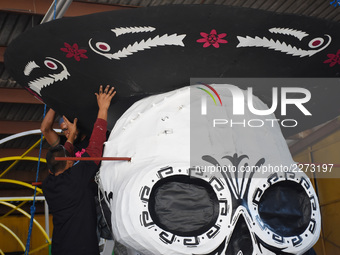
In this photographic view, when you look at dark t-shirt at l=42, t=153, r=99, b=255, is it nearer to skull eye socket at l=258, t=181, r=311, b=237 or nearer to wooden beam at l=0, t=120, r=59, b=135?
skull eye socket at l=258, t=181, r=311, b=237

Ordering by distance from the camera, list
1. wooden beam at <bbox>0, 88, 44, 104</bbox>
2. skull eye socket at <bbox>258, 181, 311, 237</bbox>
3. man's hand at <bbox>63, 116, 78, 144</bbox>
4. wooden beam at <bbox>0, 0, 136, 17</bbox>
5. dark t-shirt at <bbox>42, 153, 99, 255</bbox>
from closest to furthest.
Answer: skull eye socket at <bbox>258, 181, 311, 237</bbox>, dark t-shirt at <bbox>42, 153, 99, 255</bbox>, man's hand at <bbox>63, 116, 78, 144</bbox>, wooden beam at <bbox>0, 0, 136, 17</bbox>, wooden beam at <bbox>0, 88, 44, 104</bbox>

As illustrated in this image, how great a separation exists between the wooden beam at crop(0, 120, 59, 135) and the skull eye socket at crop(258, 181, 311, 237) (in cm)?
621

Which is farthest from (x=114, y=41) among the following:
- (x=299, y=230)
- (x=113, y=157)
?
(x=299, y=230)

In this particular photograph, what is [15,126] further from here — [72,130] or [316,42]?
[316,42]

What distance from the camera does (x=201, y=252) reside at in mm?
2230

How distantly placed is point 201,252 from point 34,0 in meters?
3.92

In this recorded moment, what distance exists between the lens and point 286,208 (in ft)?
7.91

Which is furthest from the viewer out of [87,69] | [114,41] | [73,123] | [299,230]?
[73,123]

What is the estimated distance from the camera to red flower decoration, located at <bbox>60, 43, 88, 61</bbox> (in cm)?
269

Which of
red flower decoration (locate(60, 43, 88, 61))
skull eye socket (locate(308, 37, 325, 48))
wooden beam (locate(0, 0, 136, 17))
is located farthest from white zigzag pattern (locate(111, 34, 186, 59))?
wooden beam (locate(0, 0, 136, 17))

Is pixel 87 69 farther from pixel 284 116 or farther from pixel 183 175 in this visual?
pixel 284 116

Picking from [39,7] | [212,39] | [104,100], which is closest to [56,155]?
[104,100]

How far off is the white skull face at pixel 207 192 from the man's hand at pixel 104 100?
1.35 ft

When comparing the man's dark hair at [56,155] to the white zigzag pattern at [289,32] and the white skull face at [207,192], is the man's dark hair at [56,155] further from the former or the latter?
the white zigzag pattern at [289,32]
